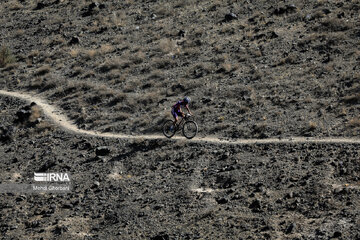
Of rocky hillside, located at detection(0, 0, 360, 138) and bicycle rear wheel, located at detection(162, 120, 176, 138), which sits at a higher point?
rocky hillside, located at detection(0, 0, 360, 138)

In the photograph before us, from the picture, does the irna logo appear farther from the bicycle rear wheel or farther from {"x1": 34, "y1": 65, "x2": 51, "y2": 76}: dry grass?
{"x1": 34, "y1": 65, "x2": 51, "y2": 76}: dry grass

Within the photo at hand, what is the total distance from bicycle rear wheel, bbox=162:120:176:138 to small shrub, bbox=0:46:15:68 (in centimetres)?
1946

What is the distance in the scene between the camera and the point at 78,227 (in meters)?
20.3

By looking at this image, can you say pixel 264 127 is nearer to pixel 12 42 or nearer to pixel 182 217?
pixel 182 217

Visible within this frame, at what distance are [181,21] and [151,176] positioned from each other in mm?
20885

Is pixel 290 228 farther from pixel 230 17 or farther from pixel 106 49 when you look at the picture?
pixel 230 17

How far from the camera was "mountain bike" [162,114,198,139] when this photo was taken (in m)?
25.6

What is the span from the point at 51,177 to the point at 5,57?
62.6ft

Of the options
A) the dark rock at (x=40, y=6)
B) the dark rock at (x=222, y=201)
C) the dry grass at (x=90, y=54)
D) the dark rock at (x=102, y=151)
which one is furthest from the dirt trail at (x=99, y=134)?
the dark rock at (x=40, y=6)

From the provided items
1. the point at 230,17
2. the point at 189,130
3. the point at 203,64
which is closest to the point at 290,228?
the point at 189,130

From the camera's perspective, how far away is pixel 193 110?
29.1m

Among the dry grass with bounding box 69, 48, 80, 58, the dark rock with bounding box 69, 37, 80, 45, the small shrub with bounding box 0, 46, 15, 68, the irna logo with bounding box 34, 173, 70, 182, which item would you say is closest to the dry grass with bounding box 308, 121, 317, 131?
the irna logo with bounding box 34, 173, 70, 182

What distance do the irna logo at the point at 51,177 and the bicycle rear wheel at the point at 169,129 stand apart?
17.7ft

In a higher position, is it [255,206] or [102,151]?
[102,151]
